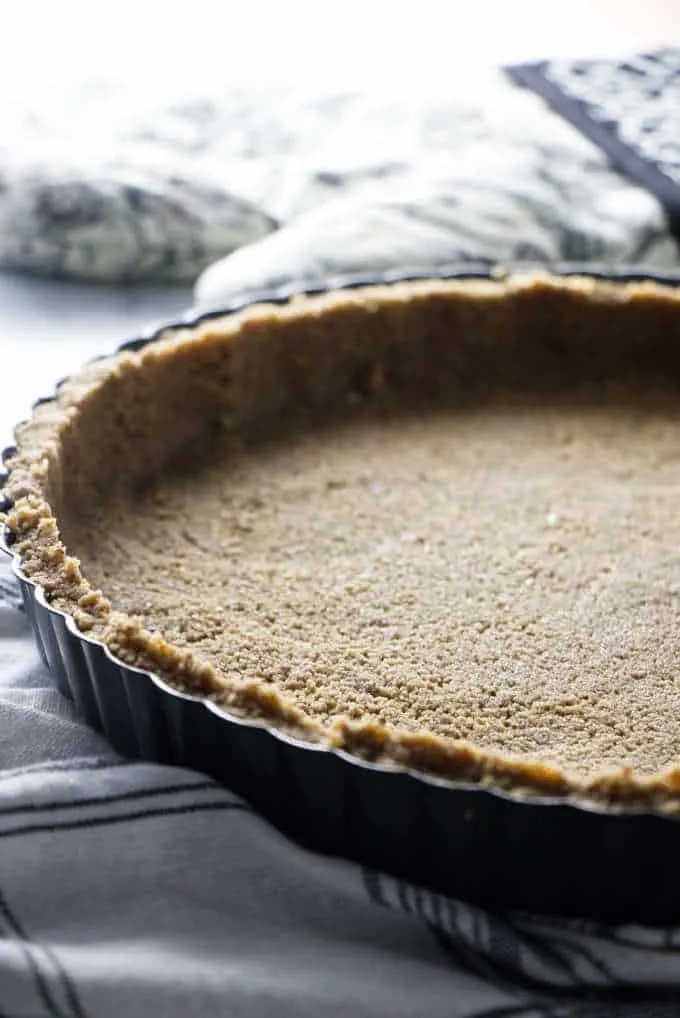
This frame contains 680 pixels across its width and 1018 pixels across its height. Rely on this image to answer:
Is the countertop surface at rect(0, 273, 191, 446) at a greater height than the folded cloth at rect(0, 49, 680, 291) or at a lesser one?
lesser

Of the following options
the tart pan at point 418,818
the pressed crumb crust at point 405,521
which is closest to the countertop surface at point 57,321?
the pressed crumb crust at point 405,521

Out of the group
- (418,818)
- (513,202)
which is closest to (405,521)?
(418,818)

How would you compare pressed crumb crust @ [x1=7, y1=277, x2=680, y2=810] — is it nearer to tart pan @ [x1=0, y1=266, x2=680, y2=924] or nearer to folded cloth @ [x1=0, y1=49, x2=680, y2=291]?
tart pan @ [x1=0, y1=266, x2=680, y2=924]

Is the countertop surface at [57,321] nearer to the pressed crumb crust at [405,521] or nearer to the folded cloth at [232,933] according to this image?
the pressed crumb crust at [405,521]

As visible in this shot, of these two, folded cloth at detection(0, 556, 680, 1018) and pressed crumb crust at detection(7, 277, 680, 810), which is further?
pressed crumb crust at detection(7, 277, 680, 810)

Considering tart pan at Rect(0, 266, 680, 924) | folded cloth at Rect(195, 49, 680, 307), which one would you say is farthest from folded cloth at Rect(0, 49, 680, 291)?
tart pan at Rect(0, 266, 680, 924)

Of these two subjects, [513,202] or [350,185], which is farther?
[350,185]

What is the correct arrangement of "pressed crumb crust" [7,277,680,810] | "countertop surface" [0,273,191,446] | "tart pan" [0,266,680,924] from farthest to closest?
"countertop surface" [0,273,191,446]
"pressed crumb crust" [7,277,680,810]
"tart pan" [0,266,680,924]

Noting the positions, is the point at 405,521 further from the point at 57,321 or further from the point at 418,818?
the point at 57,321
